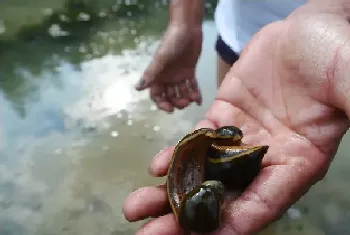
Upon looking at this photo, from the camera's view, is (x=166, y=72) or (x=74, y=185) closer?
(x=166, y=72)

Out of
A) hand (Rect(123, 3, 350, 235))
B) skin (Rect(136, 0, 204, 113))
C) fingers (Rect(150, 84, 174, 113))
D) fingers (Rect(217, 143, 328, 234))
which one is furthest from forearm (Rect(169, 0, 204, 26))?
fingers (Rect(217, 143, 328, 234))

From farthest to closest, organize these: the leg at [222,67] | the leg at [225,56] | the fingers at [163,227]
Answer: the leg at [222,67], the leg at [225,56], the fingers at [163,227]

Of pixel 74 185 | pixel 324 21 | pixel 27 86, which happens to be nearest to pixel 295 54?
pixel 324 21

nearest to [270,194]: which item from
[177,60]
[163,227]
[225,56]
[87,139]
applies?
[163,227]

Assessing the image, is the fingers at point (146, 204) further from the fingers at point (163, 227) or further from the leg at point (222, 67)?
the leg at point (222, 67)

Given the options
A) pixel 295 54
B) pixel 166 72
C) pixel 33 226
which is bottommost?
pixel 33 226

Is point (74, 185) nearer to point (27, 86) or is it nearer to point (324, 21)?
point (27, 86)

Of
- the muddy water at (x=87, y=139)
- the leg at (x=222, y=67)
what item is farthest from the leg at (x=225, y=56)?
the muddy water at (x=87, y=139)
